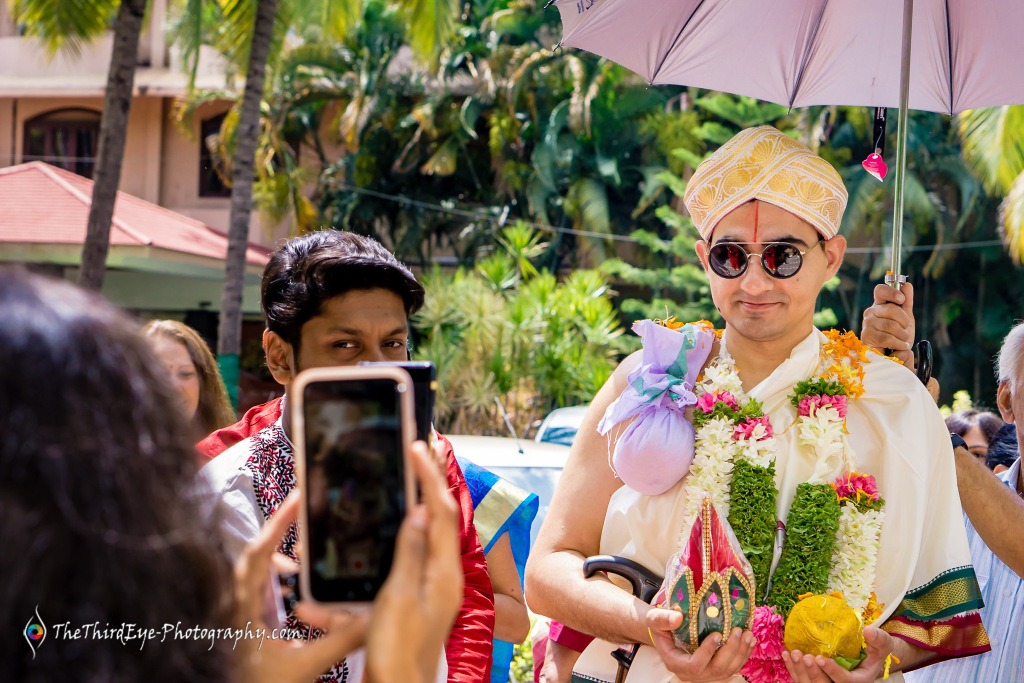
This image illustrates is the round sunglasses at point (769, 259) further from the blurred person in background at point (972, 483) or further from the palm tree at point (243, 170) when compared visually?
the palm tree at point (243, 170)

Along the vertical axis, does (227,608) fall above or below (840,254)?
below

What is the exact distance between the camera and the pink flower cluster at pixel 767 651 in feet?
8.14

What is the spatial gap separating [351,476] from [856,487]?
175 centimetres

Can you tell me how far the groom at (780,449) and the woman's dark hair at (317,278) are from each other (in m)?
0.68

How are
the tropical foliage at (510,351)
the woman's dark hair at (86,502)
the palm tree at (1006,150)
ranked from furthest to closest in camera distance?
the tropical foliage at (510,351) → the palm tree at (1006,150) → the woman's dark hair at (86,502)

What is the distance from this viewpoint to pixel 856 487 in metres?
2.76

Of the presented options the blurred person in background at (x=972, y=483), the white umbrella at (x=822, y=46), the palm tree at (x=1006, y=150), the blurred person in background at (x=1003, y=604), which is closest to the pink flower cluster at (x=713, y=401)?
the blurred person in background at (x=972, y=483)

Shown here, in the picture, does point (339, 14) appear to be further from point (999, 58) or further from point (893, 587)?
point (893, 587)

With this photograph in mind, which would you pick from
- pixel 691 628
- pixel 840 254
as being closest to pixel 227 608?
pixel 691 628

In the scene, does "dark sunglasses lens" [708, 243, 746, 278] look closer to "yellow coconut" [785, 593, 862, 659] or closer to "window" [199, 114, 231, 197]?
"yellow coconut" [785, 593, 862, 659]

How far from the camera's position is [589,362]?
17.6 meters

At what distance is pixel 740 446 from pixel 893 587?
1.60ft

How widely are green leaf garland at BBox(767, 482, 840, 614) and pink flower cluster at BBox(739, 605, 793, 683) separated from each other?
0.30 feet

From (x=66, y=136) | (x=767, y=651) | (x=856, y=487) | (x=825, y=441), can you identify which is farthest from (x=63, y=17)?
(x=66, y=136)
